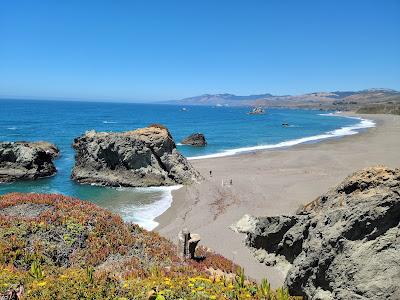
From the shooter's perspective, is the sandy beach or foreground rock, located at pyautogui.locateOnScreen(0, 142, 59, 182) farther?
foreground rock, located at pyautogui.locateOnScreen(0, 142, 59, 182)

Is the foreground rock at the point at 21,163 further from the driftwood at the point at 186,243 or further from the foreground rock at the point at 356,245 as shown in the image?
the foreground rock at the point at 356,245

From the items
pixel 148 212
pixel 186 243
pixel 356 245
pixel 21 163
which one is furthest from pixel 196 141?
pixel 356 245

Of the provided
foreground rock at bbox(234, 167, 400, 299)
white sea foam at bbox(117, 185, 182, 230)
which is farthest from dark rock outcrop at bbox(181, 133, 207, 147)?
foreground rock at bbox(234, 167, 400, 299)

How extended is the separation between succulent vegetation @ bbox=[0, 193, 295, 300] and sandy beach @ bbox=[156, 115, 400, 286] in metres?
4.78

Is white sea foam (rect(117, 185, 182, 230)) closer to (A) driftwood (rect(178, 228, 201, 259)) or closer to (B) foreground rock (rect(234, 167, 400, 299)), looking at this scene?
(A) driftwood (rect(178, 228, 201, 259))

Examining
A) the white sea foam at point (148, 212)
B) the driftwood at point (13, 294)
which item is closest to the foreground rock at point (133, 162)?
the white sea foam at point (148, 212)

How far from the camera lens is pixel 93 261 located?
14312 millimetres

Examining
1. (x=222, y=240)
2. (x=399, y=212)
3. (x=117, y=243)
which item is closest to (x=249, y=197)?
(x=222, y=240)

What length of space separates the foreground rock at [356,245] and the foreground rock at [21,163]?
1429 inches

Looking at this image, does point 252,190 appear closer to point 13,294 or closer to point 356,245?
point 356,245

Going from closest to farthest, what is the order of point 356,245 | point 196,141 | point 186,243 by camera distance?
point 356,245
point 186,243
point 196,141

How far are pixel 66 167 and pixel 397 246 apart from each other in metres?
46.5

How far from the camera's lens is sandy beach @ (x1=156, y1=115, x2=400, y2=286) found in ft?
77.6

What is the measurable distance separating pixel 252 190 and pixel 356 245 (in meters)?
25.7
